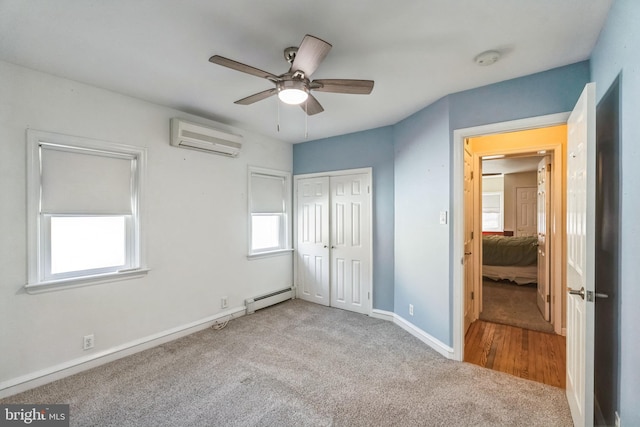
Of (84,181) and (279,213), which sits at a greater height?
(84,181)

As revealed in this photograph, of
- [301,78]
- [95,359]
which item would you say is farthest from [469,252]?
[95,359]

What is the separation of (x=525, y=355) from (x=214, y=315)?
3.37 meters

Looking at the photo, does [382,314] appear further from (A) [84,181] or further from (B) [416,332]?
(A) [84,181]

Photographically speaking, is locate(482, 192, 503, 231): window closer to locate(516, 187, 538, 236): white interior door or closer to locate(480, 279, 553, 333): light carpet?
locate(516, 187, 538, 236): white interior door

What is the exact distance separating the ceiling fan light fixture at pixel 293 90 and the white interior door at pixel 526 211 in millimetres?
8067

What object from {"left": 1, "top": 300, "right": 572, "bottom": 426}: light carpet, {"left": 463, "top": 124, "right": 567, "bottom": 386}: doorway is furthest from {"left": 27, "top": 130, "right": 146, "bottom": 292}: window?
{"left": 463, "top": 124, "right": 567, "bottom": 386}: doorway

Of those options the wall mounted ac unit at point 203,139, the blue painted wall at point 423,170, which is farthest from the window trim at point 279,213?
the blue painted wall at point 423,170

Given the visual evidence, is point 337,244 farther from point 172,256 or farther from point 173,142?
point 173,142

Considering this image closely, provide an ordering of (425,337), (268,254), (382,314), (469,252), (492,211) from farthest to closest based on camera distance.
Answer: (492,211) < (268,254) < (382,314) < (469,252) < (425,337)

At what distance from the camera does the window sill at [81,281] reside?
88.7 inches

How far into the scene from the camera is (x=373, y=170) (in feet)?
12.7

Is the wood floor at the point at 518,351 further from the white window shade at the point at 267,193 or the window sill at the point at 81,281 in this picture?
the window sill at the point at 81,281

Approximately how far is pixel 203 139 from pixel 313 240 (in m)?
2.11

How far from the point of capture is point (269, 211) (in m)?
4.32
